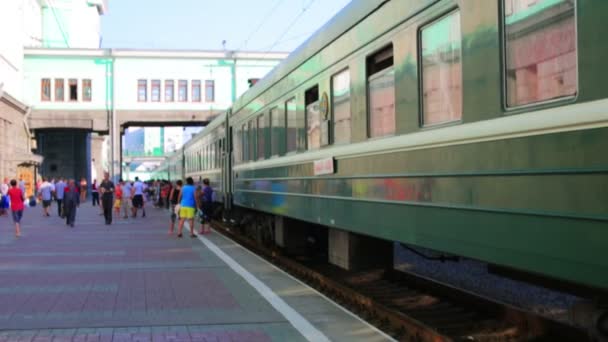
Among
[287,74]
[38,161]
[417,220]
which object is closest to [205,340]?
[417,220]

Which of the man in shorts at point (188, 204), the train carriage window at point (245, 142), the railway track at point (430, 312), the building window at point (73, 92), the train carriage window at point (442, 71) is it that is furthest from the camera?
the building window at point (73, 92)

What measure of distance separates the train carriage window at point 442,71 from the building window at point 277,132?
203 inches

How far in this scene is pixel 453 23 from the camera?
5.46 metres

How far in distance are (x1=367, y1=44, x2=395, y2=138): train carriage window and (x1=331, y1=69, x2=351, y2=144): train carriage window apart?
2.02 ft

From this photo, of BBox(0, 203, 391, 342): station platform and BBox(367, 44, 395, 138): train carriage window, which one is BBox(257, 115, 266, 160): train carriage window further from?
BBox(367, 44, 395, 138): train carriage window

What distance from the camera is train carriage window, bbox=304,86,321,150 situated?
909 centimetres

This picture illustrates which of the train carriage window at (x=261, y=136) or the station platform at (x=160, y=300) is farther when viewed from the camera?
the train carriage window at (x=261, y=136)

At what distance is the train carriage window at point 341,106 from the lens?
7.93 metres

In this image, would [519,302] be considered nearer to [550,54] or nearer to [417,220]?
[417,220]

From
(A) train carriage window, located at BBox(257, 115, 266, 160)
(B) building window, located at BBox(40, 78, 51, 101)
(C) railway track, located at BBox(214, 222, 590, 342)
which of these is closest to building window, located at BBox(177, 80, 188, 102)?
(B) building window, located at BBox(40, 78, 51, 101)

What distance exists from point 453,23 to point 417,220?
161cm

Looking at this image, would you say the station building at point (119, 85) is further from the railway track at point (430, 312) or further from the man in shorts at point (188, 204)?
the railway track at point (430, 312)

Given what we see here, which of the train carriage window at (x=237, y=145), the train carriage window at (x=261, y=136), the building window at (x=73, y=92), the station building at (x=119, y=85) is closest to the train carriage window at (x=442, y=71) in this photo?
the train carriage window at (x=261, y=136)

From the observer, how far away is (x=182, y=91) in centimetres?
4622
